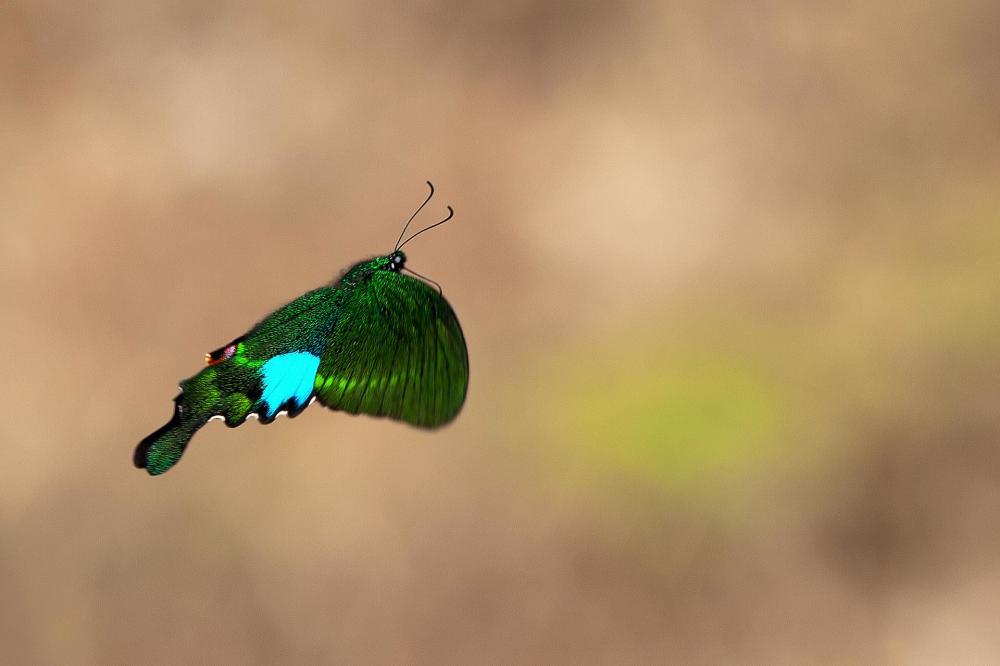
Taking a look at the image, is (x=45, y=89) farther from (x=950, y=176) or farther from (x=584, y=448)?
(x=950, y=176)

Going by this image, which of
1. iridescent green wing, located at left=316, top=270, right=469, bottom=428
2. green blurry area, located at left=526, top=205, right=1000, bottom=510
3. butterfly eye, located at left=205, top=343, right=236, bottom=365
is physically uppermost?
butterfly eye, located at left=205, top=343, right=236, bottom=365

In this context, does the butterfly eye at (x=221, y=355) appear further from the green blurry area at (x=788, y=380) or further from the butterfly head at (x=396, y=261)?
the green blurry area at (x=788, y=380)

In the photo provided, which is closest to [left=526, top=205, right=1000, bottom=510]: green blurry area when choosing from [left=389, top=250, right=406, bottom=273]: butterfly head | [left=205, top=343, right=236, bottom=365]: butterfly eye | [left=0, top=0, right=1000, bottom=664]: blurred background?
[left=0, top=0, right=1000, bottom=664]: blurred background

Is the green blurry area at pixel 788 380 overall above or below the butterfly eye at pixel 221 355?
below

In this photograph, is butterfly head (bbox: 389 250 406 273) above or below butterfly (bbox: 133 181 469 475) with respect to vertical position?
above

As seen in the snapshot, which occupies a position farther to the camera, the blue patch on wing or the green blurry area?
the green blurry area

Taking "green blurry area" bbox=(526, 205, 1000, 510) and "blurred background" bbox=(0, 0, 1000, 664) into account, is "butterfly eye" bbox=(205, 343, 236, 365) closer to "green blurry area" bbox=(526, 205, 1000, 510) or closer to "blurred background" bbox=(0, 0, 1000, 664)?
"blurred background" bbox=(0, 0, 1000, 664)

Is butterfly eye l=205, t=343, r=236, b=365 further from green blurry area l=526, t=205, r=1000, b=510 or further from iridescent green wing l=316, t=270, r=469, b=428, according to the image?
green blurry area l=526, t=205, r=1000, b=510

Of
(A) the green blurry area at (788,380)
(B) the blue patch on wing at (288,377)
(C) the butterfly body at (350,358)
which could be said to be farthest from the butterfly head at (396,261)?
(A) the green blurry area at (788,380)
